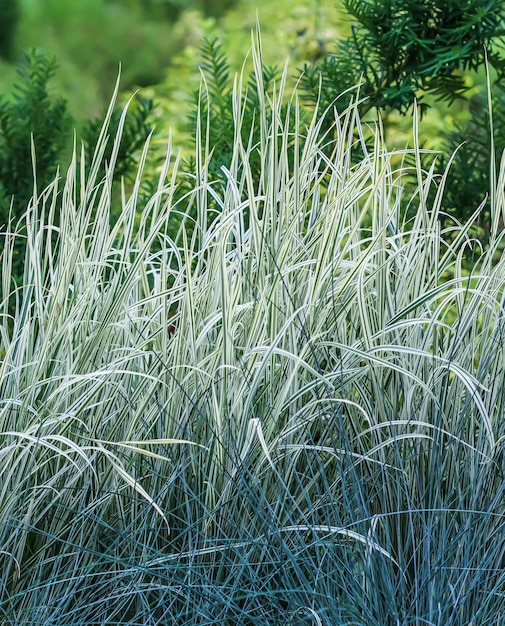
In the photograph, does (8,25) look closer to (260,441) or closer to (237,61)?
(237,61)

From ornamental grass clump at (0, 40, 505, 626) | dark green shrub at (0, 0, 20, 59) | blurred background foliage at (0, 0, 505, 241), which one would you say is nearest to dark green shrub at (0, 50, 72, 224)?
blurred background foliage at (0, 0, 505, 241)

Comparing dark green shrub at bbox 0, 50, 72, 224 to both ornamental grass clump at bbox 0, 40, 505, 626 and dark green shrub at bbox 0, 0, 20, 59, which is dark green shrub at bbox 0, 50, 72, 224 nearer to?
ornamental grass clump at bbox 0, 40, 505, 626

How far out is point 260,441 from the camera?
1352mm

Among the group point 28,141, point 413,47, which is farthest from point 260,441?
point 28,141

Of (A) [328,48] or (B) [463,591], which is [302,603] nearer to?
(B) [463,591]

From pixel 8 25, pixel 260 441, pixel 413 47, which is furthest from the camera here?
pixel 8 25

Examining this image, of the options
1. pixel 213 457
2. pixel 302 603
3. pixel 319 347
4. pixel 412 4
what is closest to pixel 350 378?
pixel 319 347

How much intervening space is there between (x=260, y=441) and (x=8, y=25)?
685 centimetres

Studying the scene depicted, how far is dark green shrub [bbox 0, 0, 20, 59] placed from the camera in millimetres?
7230

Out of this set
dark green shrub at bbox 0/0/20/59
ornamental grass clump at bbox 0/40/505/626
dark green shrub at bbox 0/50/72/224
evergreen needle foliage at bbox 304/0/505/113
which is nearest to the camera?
ornamental grass clump at bbox 0/40/505/626

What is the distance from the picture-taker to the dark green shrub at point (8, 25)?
7.23 m

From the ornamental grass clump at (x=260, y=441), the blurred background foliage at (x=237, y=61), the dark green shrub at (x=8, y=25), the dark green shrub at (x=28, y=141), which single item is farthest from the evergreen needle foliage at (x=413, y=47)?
the dark green shrub at (x=8, y=25)

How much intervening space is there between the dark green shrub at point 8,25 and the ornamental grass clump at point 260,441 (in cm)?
620

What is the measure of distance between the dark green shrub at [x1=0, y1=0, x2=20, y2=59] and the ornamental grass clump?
620 cm
